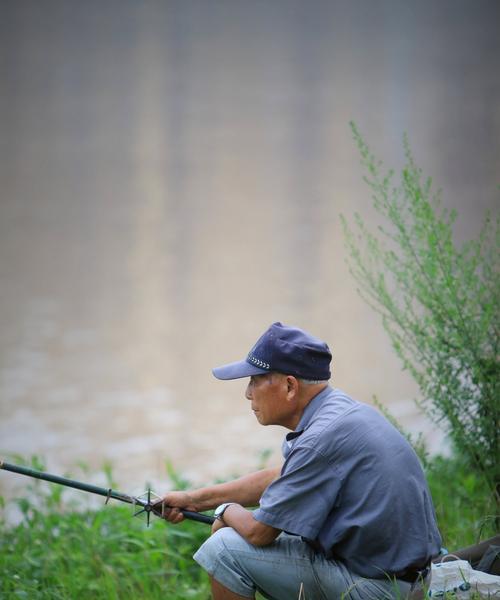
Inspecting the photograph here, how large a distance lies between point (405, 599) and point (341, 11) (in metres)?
11.7

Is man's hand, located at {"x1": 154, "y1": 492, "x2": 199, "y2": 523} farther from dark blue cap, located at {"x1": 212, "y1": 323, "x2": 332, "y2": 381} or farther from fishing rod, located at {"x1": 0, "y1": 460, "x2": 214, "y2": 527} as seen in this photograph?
dark blue cap, located at {"x1": 212, "y1": 323, "x2": 332, "y2": 381}

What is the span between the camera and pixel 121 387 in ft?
24.5

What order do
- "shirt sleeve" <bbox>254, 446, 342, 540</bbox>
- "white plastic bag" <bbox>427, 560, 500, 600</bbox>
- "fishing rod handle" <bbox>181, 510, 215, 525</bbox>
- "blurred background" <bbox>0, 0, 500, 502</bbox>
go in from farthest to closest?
1. "blurred background" <bbox>0, 0, 500, 502</bbox>
2. "fishing rod handle" <bbox>181, 510, 215, 525</bbox>
3. "white plastic bag" <bbox>427, 560, 500, 600</bbox>
4. "shirt sleeve" <bbox>254, 446, 342, 540</bbox>

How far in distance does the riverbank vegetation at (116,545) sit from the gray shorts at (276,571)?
3.11 ft

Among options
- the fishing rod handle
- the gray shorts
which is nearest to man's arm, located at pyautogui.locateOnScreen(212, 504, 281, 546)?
the gray shorts

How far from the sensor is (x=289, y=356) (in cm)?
262

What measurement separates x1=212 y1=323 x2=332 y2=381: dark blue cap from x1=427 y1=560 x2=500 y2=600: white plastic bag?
0.62 metres

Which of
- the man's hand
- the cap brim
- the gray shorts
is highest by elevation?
the cap brim

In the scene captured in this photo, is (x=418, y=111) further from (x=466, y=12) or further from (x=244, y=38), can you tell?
(x=244, y=38)

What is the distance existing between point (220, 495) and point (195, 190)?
29.9 feet

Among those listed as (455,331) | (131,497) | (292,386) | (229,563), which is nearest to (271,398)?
(292,386)

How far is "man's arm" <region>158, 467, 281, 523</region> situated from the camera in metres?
2.93

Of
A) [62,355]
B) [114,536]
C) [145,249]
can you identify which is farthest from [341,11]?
[114,536]

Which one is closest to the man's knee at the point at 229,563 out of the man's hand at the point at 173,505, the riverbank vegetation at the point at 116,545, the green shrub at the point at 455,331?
the man's hand at the point at 173,505
